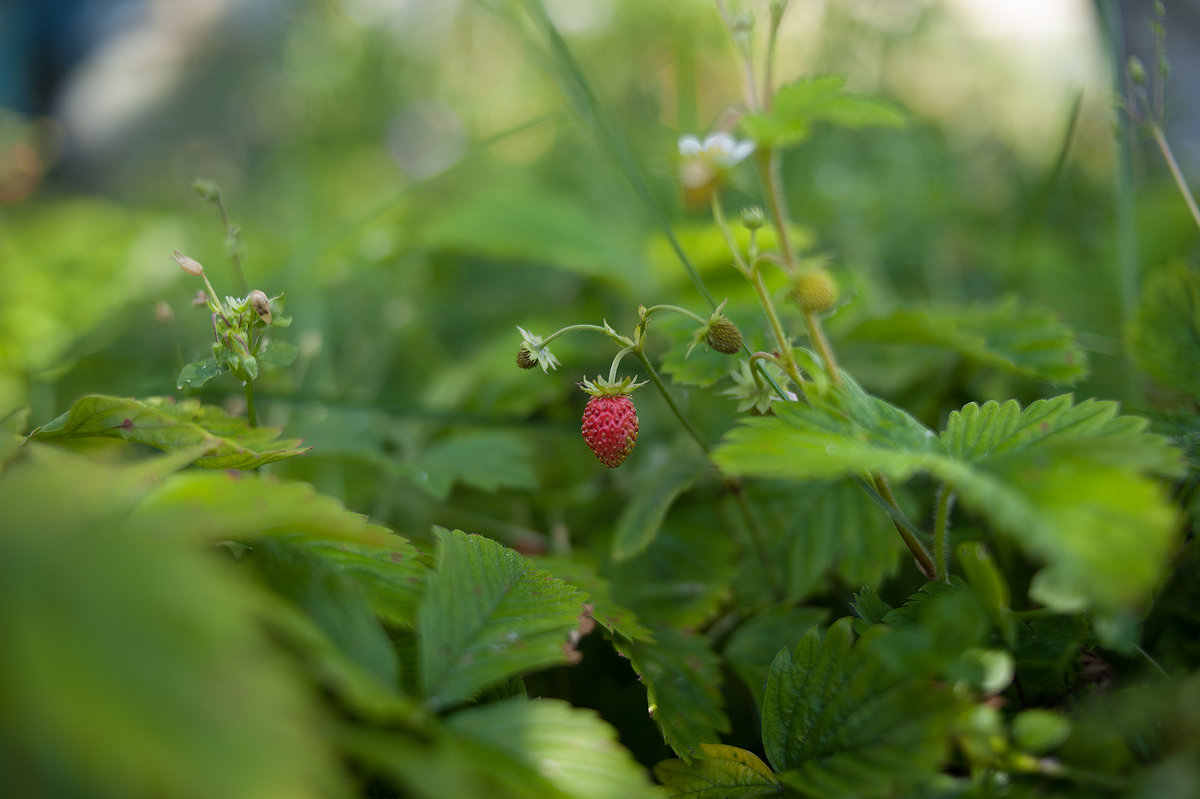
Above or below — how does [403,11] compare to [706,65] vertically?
above

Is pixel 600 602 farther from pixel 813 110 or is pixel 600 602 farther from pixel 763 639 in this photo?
pixel 813 110

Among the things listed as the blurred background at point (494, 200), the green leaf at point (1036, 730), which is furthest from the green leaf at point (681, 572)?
the green leaf at point (1036, 730)

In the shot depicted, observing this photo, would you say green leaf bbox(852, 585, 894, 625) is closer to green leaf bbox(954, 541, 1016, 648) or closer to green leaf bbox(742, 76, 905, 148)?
green leaf bbox(954, 541, 1016, 648)

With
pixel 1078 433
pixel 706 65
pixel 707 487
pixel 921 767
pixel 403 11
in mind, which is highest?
pixel 403 11

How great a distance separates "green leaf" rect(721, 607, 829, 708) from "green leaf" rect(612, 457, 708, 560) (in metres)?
0.16

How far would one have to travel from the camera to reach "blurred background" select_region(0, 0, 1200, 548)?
4.43ft

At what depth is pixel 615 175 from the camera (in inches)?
89.8

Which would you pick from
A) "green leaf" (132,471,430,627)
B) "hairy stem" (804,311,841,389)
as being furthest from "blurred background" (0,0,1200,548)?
"green leaf" (132,471,430,627)

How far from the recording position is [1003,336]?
116 cm

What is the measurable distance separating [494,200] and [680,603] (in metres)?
1.20

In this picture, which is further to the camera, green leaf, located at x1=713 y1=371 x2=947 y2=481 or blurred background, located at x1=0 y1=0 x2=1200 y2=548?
blurred background, located at x1=0 y1=0 x2=1200 y2=548

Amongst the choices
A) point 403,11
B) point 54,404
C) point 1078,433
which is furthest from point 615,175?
point 403,11

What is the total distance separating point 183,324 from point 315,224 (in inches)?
29.8

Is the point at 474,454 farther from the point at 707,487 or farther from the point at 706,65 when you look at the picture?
the point at 706,65
